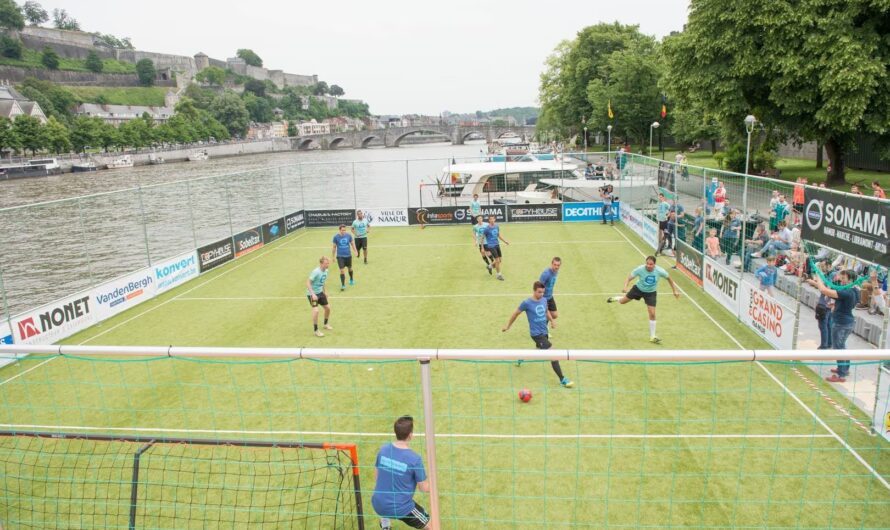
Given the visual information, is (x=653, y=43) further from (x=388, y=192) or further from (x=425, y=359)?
(x=425, y=359)

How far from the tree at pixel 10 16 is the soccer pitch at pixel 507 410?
169 m

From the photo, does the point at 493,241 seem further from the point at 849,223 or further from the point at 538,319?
the point at 849,223

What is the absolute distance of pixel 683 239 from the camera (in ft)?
65.5

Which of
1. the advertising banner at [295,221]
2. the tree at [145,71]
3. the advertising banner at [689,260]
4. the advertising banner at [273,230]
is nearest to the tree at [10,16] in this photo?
the tree at [145,71]

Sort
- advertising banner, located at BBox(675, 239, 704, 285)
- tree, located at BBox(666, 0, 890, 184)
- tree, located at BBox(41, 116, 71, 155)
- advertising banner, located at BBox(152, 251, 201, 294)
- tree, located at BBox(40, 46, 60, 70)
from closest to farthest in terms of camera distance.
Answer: advertising banner, located at BBox(675, 239, 704, 285) < advertising banner, located at BBox(152, 251, 201, 294) < tree, located at BBox(666, 0, 890, 184) < tree, located at BBox(41, 116, 71, 155) < tree, located at BBox(40, 46, 60, 70)

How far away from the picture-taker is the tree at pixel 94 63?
15688 cm

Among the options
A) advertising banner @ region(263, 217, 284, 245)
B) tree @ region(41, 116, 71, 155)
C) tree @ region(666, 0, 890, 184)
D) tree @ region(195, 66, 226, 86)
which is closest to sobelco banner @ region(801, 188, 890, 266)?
tree @ region(666, 0, 890, 184)

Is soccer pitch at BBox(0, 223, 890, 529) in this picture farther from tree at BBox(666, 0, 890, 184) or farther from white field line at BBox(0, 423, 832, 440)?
tree at BBox(666, 0, 890, 184)

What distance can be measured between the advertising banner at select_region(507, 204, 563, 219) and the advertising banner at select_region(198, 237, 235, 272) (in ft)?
48.2

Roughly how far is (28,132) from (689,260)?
300 feet

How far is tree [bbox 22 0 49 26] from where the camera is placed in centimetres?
18238

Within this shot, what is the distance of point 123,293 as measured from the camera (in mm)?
17609

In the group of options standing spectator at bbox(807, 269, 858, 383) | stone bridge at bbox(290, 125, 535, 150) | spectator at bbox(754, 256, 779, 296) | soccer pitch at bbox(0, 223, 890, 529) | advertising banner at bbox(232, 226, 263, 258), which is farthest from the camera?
stone bridge at bbox(290, 125, 535, 150)

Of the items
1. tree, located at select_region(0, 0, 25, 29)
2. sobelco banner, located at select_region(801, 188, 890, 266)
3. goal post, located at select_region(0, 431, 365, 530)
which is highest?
tree, located at select_region(0, 0, 25, 29)
